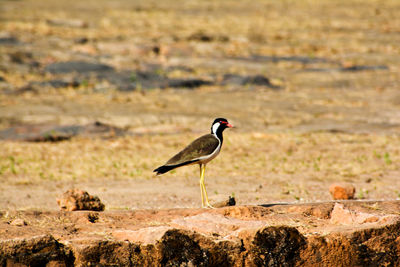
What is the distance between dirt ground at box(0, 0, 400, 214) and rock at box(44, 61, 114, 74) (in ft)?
0.84

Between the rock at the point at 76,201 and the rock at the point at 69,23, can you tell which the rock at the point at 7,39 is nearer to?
the rock at the point at 69,23

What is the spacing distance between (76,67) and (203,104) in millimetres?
6397

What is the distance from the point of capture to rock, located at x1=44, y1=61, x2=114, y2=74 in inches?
898

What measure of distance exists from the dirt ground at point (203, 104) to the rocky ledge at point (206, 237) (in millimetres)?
1302

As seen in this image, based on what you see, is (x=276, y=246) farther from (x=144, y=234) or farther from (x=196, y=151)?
(x=196, y=151)

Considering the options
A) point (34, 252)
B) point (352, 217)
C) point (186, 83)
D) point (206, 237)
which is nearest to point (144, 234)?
point (206, 237)

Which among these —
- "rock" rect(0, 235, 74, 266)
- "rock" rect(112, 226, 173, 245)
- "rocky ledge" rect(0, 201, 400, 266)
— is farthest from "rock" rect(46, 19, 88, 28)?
"rock" rect(0, 235, 74, 266)

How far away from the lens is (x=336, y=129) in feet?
51.4

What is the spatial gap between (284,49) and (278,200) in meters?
19.4

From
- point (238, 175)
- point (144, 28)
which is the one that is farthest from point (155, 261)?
point (144, 28)

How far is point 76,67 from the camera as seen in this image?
75.6ft

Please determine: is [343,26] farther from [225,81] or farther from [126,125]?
[126,125]

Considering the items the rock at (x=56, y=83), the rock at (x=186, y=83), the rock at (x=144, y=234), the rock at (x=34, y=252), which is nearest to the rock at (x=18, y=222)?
the rock at (x=34, y=252)

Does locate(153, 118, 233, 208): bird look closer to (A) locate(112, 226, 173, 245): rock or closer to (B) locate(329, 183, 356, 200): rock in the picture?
(A) locate(112, 226, 173, 245): rock
